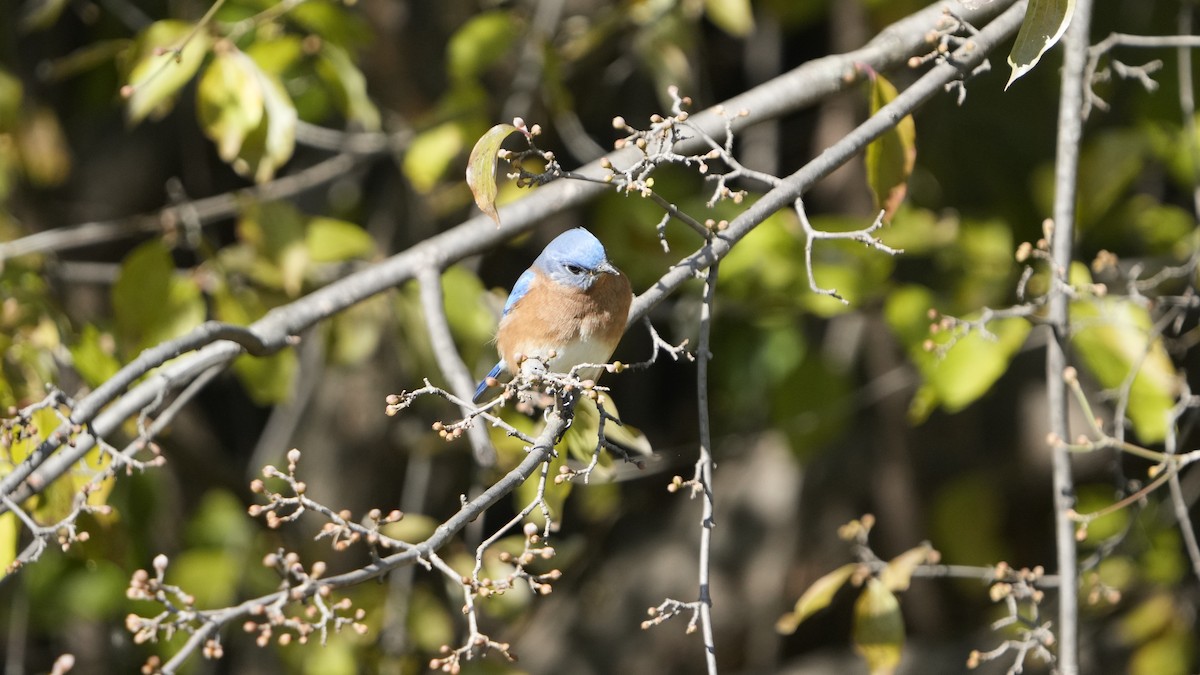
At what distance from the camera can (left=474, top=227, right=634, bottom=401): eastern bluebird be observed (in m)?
2.73

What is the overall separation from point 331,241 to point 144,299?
586mm

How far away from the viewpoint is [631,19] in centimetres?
368

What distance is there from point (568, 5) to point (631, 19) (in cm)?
69

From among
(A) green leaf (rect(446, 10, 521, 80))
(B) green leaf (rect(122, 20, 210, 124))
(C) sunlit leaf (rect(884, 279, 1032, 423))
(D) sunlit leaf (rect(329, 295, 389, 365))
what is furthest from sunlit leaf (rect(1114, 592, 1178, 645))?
(B) green leaf (rect(122, 20, 210, 124))

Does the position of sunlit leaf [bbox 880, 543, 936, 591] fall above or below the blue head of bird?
below

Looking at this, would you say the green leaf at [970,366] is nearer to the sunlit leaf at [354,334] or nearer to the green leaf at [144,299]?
the sunlit leaf at [354,334]

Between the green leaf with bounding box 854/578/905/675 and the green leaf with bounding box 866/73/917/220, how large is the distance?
0.85m

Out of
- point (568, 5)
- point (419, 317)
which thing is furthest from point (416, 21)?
point (419, 317)

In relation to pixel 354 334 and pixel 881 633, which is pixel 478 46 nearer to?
pixel 354 334

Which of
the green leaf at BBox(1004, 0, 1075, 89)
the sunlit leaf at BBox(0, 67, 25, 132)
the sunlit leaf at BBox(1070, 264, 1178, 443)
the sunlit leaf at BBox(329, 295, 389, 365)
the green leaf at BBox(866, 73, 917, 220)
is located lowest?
the green leaf at BBox(1004, 0, 1075, 89)

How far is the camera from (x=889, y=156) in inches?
102

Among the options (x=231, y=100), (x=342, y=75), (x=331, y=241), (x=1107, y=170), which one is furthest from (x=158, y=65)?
(x=1107, y=170)

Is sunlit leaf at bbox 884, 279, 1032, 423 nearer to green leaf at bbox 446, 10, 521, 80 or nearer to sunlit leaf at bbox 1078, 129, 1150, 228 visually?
sunlit leaf at bbox 1078, 129, 1150, 228

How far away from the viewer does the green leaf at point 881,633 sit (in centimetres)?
262
